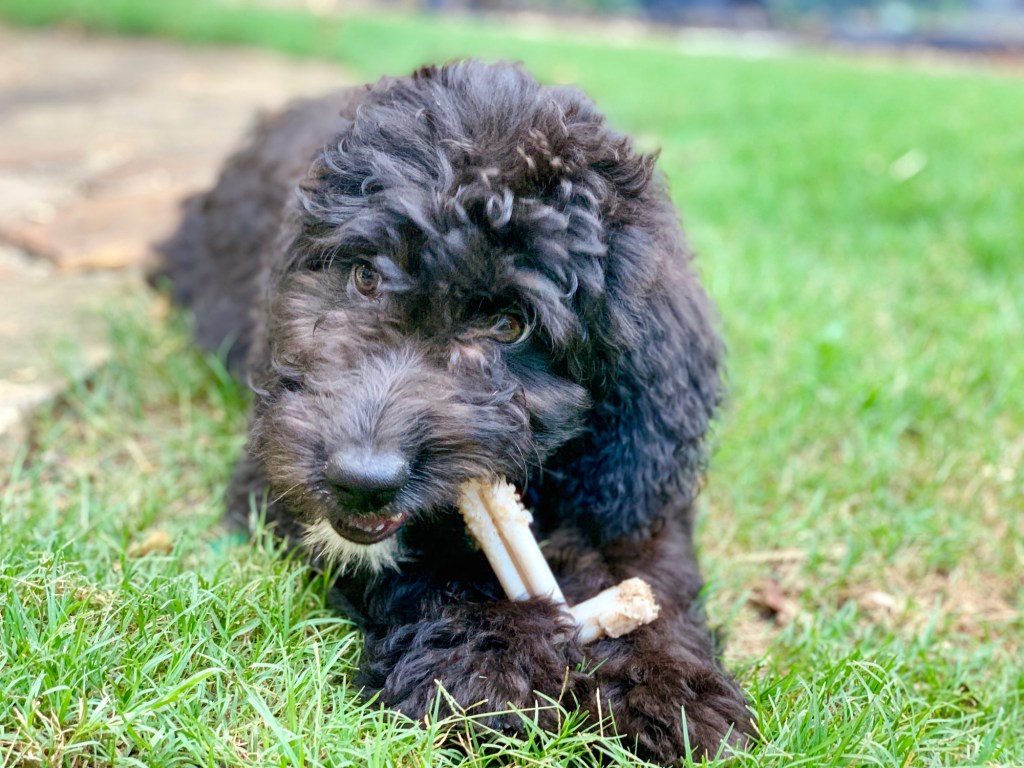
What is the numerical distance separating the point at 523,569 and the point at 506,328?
0.58m

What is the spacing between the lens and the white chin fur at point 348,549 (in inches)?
95.0

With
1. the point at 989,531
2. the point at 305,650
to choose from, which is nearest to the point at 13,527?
the point at 305,650

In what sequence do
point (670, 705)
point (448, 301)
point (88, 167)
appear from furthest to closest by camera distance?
point (88, 167) < point (448, 301) < point (670, 705)

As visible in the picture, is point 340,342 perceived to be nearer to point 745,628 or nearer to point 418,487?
point 418,487

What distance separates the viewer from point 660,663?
2307mm

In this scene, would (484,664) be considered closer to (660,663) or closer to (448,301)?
(660,663)

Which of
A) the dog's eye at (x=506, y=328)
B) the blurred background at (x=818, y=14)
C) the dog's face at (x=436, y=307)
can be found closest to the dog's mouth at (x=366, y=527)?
the dog's face at (x=436, y=307)

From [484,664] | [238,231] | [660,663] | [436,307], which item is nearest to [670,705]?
[660,663]

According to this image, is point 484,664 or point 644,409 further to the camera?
point 644,409

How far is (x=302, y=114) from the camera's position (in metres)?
4.49

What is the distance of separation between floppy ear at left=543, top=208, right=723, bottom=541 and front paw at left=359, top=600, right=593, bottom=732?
43cm

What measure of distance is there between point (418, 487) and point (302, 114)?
2.79 metres

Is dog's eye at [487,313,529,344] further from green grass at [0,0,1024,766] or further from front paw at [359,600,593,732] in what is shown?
green grass at [0,0,1024,766]

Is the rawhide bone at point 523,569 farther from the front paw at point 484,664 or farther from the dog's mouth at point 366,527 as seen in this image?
the dog's mouth at point 366,527
